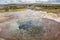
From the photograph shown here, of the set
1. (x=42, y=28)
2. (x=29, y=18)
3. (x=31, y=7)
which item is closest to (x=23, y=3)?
(x=31, y=7)

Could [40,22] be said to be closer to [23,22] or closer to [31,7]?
[23,22]

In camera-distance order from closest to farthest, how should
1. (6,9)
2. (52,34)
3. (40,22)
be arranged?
1. (52,34)
2. (40,22)
3. (6,9)

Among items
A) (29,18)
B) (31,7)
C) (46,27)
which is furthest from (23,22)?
(31,7)

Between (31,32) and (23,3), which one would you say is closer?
(31,32)

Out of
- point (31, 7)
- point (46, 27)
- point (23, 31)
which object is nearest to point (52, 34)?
point (46, 27)

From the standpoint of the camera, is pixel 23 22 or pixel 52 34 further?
pixel 23 22

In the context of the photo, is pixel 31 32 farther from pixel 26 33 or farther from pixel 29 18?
pixel 29 18

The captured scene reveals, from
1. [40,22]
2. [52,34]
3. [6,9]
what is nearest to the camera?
[52,34]
